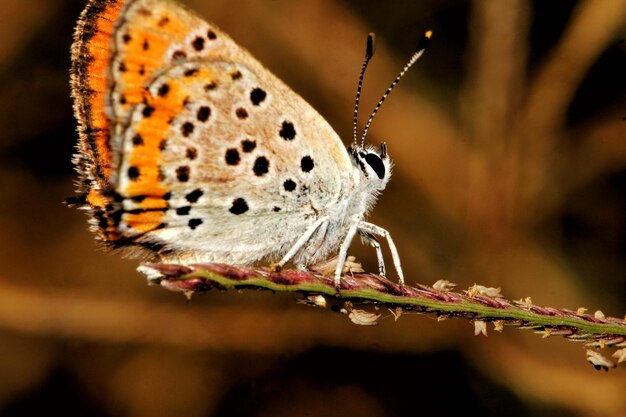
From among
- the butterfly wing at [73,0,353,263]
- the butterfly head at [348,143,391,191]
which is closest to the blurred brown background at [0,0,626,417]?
the butterfly head at [348,143,391,191]

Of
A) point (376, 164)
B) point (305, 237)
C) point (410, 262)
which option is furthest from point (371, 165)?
point (410, 262)

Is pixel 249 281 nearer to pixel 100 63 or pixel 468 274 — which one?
pixel 100 63

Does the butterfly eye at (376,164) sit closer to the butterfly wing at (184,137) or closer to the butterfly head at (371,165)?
the butterfly head at (371,165)

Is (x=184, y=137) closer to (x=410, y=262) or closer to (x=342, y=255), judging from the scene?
(x=342, y=255)

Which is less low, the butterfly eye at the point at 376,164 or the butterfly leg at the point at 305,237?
the butterfly eye at the point at 376,164

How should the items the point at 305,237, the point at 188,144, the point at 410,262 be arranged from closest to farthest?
the point at 188,144 < the point at 305,237 < the point at 410,262

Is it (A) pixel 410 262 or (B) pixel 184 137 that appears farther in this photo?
(A) pixel 410 262

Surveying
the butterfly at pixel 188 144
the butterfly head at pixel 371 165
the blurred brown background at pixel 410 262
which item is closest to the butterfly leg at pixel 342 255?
the butterfly at pixel 188 144
